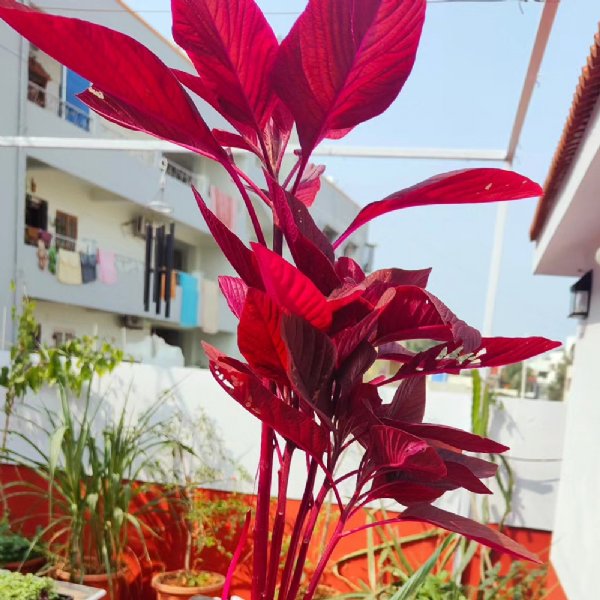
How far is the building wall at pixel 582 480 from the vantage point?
1.84m

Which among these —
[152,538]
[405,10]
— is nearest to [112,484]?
[152,538]

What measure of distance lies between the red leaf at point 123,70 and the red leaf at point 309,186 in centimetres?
19

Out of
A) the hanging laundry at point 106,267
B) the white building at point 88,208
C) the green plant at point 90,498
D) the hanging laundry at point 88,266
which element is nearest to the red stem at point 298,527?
the green plant at point 90,498

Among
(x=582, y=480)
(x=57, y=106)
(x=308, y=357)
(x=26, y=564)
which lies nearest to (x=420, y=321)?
(x=308, y=357)

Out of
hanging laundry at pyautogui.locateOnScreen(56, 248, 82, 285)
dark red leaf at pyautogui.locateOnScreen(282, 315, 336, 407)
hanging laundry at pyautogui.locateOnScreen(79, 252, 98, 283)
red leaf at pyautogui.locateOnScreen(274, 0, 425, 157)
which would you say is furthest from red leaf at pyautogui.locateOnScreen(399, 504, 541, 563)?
hanging laundry at pyautogui.locateOnScreen(79, 252, 98, 283)

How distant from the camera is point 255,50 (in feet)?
1.91

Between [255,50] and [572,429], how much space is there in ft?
7.41

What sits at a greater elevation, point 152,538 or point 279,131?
point 279,131

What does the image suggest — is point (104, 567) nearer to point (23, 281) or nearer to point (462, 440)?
point (462, 440)

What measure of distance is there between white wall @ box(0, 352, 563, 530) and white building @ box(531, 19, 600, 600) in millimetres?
125

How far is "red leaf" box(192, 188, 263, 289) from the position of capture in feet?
2.00

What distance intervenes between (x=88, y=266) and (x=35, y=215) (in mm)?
984

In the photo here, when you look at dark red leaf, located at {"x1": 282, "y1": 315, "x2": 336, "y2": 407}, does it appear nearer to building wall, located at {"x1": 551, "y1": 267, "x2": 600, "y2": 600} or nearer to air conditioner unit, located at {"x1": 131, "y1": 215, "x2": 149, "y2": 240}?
building wall, located at {"x1": 551, "y1": 267, "x2": 600, "y2": 600}

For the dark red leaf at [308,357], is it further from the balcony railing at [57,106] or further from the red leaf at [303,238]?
the balcony railing at [57,106]
